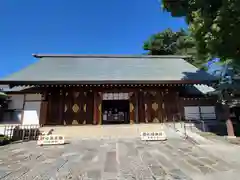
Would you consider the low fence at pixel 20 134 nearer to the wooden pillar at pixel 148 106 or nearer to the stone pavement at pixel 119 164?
the stone pavement at pixel 119 164

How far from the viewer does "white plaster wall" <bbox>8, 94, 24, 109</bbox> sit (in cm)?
993

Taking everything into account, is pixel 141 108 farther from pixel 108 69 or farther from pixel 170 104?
pixel 108 69

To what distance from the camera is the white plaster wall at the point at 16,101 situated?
9.93 m

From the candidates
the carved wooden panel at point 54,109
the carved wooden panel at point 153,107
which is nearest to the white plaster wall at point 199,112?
the carved wooden panel at point 153,107

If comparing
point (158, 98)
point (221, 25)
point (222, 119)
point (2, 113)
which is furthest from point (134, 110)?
point (2, 113)

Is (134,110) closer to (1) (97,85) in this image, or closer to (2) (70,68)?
(1) (97,85)

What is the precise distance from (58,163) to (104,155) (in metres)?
1.32

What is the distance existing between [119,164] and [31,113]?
805 centimetres

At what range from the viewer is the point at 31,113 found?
388 inches

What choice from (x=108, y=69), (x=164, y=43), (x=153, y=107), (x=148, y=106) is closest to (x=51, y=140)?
(x=148, y=106)

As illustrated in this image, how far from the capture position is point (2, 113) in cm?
977

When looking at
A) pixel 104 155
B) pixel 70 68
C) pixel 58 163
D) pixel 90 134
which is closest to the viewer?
pixel 58 163

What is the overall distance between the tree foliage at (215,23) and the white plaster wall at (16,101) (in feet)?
32.5

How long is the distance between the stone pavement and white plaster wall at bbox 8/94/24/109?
18.0ft
